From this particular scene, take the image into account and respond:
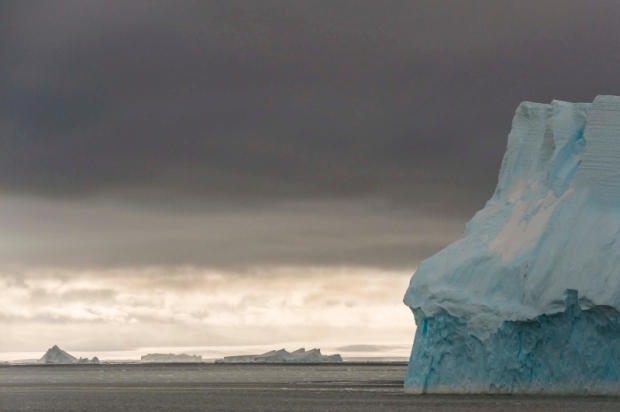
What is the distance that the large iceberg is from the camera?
3794 centimetres

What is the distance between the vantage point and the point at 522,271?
39688 millimetres

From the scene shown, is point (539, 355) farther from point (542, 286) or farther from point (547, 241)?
point (547, 241)

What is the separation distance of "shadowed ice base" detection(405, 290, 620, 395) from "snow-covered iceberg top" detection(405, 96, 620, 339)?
50 cm

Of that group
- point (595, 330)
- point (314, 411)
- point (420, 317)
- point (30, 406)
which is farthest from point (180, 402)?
point (595, 330)

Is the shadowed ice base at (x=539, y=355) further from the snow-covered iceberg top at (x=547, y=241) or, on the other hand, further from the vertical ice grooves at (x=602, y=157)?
the vertical ice grooves at (x=602, y=157)

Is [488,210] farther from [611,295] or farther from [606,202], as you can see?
[611,295]

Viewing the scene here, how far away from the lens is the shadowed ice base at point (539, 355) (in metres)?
37.8

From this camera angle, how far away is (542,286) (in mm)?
38812

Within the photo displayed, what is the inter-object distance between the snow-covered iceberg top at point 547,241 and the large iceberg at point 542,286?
0.15 ft

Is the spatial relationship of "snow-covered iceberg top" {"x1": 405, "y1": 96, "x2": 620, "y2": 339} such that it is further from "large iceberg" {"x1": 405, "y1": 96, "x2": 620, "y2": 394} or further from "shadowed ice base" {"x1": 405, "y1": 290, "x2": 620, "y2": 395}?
"shadowed ice base" {"x1": 405, "y1": 290, "x2": 620, "y2": 395}

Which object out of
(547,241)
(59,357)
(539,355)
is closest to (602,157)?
(547,241)

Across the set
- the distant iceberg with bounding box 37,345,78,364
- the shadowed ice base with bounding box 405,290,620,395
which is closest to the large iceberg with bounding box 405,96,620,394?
the shadowed ice base with bounding box 405,290,620,395

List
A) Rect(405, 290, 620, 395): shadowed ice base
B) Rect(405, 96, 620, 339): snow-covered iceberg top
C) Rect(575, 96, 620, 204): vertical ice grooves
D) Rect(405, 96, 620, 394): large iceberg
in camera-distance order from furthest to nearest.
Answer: Rect(575, 96, 620, 204): vertical ice grooves
Rect(405, 96, 620, 339): snow-covered iceberg top
Rect(405, 96, 620, 394): large iceberg
Rect(405, 290, 620, 395): shadowed ice base

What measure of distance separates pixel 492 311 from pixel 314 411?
27.5 ft
